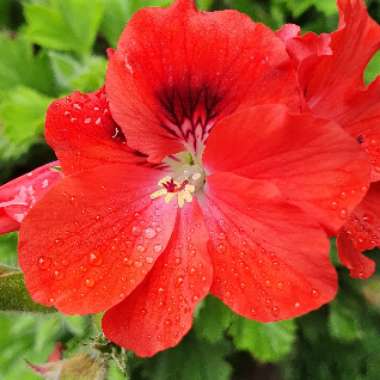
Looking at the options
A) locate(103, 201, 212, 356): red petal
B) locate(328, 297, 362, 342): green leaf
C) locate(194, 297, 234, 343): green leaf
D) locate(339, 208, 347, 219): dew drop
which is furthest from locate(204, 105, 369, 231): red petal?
locate(328, 297, 362, 342): green leaf

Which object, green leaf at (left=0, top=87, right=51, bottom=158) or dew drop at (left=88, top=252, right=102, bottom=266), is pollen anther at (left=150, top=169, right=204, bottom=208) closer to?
dew drop at (left=88, top=252, right=102, bottom=266)

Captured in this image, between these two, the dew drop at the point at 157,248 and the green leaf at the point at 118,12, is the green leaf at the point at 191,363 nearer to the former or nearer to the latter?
the green leaf at the point at 118,12

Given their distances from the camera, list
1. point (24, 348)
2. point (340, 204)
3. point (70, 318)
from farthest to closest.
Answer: point (24, 348) < point (70, 318) < point (340, 204)

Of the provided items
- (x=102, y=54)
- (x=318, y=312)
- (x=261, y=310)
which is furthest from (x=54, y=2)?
(x=261, y=310)

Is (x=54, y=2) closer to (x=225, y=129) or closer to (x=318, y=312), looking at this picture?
(x=318, y=312)

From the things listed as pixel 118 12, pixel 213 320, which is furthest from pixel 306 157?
pixel 118 12

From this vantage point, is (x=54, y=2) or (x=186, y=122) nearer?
(x=186, y=122)
